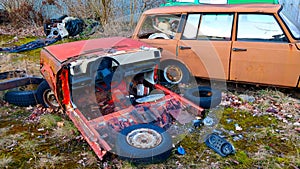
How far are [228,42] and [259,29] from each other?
0.63m

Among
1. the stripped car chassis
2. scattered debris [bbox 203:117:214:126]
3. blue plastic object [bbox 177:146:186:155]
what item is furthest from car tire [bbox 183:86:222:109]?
the stripped car chassis

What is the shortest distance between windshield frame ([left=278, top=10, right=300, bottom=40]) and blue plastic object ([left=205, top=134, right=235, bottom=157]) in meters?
2.54

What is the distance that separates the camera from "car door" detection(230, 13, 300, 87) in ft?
15.1

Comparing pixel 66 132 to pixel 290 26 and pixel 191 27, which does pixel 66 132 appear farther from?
pixel 290 26

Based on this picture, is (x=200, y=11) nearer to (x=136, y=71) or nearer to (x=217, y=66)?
(x=217, y=66)

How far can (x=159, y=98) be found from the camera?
14.5ft

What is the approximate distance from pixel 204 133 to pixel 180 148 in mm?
644

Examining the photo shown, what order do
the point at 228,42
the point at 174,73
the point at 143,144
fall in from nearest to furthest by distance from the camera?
the point at 143,144
the point at 228,42
the point at 174,73

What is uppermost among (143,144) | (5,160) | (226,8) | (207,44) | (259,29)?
(226,8)

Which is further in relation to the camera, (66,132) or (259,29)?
(259,29)

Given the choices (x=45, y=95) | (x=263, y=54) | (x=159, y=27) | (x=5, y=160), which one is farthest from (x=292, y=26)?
(x=5, y=160)

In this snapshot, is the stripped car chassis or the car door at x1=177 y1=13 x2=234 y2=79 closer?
the stripped car chassis

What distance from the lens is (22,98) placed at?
4.94 meters

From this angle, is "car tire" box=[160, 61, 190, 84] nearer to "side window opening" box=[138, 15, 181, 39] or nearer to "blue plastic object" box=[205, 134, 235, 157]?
"side window opening" box=[138, 15, 181, 39]
